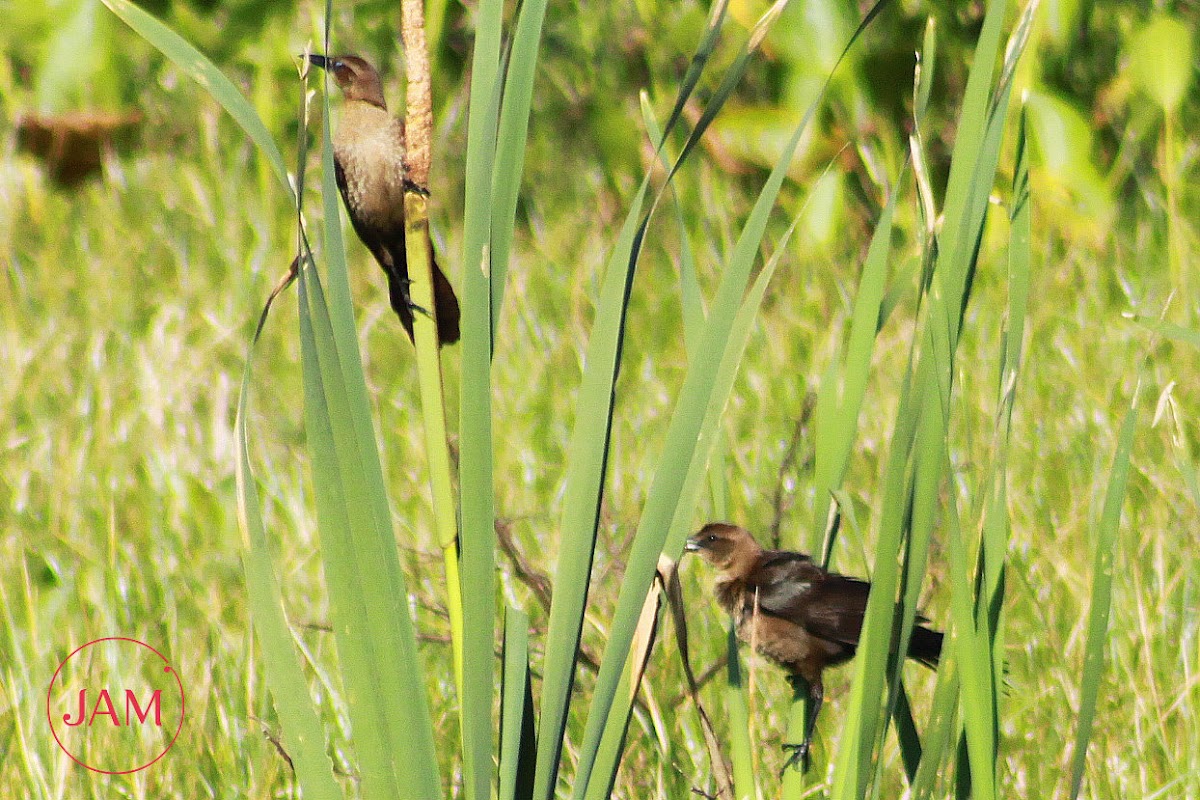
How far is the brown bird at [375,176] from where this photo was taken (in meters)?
1.37

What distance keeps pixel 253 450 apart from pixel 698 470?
89.8 inches

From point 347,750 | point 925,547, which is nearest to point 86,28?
point 347,750

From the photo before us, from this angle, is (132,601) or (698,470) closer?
(698,470)

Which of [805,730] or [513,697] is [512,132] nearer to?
[513,697]

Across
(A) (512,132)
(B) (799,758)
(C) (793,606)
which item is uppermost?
(A) (512,132)

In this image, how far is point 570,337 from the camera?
3.85m

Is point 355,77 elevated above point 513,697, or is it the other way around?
point 355,77

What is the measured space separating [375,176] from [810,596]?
95 cm

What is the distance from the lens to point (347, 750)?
205cm

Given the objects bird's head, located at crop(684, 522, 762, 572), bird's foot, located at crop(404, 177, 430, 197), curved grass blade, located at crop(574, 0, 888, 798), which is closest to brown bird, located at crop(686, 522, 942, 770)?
bird's head, located at crop(684, 522, 762, 572)

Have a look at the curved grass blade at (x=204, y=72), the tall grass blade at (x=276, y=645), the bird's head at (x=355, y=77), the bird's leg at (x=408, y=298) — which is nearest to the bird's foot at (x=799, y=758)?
the tall grass blade at (x=276, y=645)

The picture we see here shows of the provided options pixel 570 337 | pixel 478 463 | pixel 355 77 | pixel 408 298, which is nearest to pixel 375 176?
pixel 355 77

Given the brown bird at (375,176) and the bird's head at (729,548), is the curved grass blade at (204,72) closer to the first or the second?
the brown bird at (375,176)

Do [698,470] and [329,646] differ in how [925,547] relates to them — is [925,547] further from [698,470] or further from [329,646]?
[329,646]
